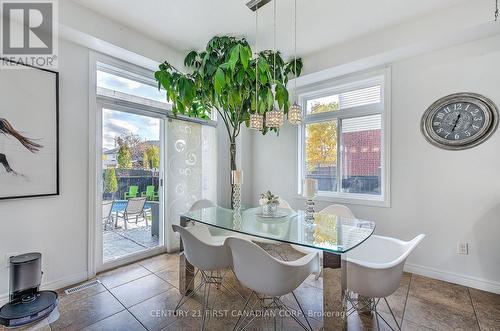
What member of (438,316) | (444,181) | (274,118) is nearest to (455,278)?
(438,316)

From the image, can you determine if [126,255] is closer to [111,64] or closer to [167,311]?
[167,311]

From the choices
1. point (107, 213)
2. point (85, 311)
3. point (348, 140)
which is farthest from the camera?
point (348, 140)

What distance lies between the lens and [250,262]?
4.97ft

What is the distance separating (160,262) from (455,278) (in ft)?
11.2

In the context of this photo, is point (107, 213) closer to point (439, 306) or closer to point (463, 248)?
point (439, 306)

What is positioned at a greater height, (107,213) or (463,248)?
(107,213)

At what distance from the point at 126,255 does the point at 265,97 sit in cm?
266

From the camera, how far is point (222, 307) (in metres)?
2.13

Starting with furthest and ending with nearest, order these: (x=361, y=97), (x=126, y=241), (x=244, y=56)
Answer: (x=361, y=97)
(x=126, y=241)
(x=244, y=56)

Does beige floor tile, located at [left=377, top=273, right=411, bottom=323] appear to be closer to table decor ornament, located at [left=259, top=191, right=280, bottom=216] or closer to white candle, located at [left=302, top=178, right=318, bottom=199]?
white candle, located at [left=302, top=178, right=318, bottom=199]

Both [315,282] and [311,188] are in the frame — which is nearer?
[311,188]

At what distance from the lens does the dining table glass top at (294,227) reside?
5.26 feet

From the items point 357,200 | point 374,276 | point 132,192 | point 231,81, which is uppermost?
point 231,81

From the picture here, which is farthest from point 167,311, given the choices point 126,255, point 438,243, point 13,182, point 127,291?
point 438,243
